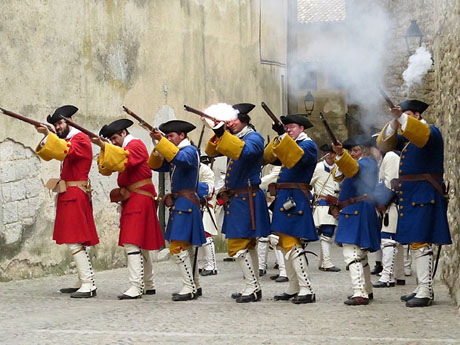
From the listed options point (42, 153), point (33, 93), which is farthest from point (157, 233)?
point (33, 93)

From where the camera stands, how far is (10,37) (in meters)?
10.0

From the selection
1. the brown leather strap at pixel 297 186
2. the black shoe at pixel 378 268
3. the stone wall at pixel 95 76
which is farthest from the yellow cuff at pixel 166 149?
the black shoe at pixel 378 268

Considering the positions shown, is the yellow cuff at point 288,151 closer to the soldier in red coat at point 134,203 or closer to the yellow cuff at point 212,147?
the yellow cuff at point 212,147

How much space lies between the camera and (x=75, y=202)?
8.58 metres

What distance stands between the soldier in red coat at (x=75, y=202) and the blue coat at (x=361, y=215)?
7.89 feet

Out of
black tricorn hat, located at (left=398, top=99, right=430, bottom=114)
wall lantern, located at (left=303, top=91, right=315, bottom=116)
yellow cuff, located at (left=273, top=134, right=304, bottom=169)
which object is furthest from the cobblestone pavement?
wall lantern, located at (left=303, top=91, right=315, bottom=116)

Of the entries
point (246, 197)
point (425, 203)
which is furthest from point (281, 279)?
point (425, 203)

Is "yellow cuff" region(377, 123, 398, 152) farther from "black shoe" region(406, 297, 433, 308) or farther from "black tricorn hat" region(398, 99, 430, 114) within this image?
"black shoe" region(406, 297, 433, 308)

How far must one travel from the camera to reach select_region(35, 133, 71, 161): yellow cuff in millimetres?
8125

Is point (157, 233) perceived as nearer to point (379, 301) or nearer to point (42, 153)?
point (42, 153)

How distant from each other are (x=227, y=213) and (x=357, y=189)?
3.91 feet

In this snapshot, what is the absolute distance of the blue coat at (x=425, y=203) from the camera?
747cm

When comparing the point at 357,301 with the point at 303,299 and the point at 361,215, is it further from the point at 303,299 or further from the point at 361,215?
the point at 361,215

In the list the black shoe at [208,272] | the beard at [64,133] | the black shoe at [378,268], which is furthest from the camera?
the black shoe at [208,272]
